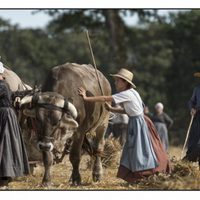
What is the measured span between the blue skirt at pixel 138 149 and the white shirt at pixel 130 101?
11 centimetres

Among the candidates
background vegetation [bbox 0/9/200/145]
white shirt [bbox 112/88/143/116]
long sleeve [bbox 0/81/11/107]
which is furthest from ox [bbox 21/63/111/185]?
background vegetation [bbox 0/9/200/145]

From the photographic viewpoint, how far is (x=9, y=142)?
1131 cm

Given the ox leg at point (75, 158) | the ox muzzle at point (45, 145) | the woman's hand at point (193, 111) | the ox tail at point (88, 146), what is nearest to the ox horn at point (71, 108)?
A: the ox muzzle at point (45, 145)

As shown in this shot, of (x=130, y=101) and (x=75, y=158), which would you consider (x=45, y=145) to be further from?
(x=130, y=101)

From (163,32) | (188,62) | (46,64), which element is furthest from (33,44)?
(188,62)

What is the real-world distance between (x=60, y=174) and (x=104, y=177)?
103 cm

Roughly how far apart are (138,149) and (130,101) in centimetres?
A: 74

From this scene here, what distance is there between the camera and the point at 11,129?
11367mm

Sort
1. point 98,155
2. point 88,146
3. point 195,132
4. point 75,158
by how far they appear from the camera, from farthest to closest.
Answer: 1. point 98,155
2. point 88,146
3. point 195,132
4. point 75,158

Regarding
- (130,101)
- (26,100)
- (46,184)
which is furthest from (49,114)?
(130,101)

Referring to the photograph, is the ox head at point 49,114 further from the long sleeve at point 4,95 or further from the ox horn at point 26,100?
the long sleeve at point 4,95

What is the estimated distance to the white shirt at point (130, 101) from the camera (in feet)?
37.3

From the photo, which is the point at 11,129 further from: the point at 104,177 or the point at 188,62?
the point at 188,62

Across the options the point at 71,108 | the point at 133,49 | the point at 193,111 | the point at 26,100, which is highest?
the point at 133,49
